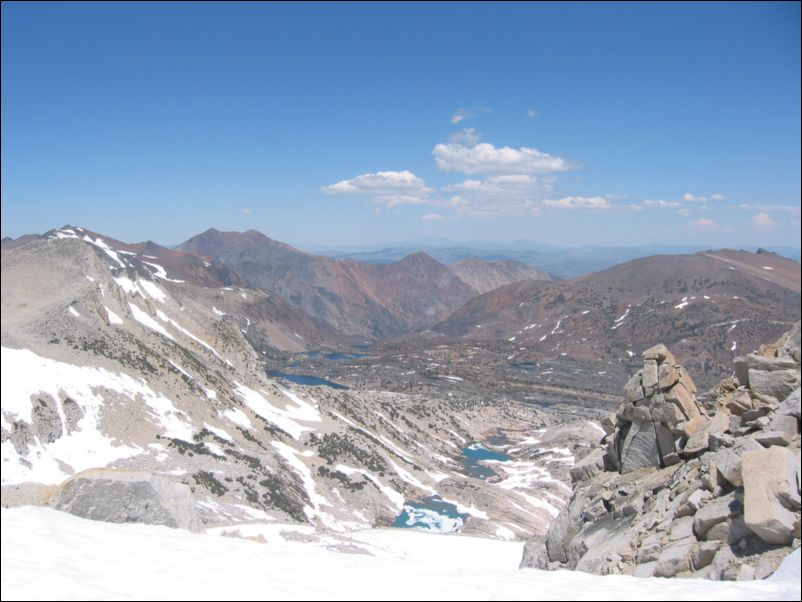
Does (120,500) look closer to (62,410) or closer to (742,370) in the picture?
(742,370)

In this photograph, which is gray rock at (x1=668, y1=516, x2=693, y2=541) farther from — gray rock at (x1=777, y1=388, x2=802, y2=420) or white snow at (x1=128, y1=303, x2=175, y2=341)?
white snow at (x1=128, y1=303, x2=175, y2=341)

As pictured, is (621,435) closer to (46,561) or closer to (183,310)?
(46,561)

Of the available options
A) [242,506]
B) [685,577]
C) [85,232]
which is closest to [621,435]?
[685,577]

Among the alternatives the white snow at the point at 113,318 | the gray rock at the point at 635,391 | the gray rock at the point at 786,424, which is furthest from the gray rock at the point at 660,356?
the white snow at the point at 113,318

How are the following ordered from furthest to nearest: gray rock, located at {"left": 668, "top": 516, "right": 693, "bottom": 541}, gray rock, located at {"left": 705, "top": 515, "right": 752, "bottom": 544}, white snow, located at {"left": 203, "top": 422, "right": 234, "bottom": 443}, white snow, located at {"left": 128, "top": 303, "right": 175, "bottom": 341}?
white snow, located at {"left": 128, "top": 303, "right": 175, "bottom": 341}
white snow, located at {"left": 203, "top": 422, "right": 234, "bottom": 443}
gray rock, located at {"left": 668, "top": 516, "right": 693, "bottom": 541}
gray rock, located at {"left": 705, "top": 515, "right": 752, "bottom": 544}

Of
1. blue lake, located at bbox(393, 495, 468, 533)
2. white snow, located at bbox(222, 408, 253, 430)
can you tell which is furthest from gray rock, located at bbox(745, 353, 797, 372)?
white snow, located at bbox(222, 408, 253, 430)

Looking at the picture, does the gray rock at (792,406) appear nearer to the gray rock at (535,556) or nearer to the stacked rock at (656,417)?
the stacked rock at (656,417)
